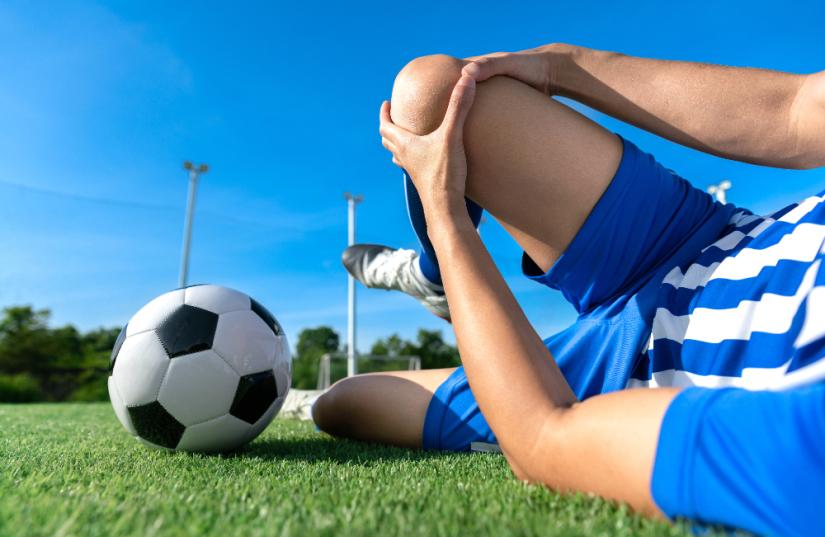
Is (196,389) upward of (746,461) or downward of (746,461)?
upward

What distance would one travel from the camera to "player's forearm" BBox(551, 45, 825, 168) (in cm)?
135

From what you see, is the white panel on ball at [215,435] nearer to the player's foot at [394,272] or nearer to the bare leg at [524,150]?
the player's foot at [394,272]

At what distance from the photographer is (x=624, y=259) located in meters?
1.43

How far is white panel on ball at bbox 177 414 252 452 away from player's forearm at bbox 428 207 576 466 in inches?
43.4

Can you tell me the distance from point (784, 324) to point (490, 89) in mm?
842

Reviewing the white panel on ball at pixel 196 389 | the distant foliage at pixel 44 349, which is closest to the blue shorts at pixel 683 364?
the white panel on ball at pixel 196 389

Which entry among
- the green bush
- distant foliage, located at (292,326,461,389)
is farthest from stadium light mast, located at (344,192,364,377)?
the green bush

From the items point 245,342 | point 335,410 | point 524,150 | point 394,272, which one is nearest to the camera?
point 524,150

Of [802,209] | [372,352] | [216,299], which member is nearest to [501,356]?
[802,209]

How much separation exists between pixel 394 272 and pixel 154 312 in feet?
3.50

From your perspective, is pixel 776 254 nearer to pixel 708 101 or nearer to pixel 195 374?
pixel 708 101

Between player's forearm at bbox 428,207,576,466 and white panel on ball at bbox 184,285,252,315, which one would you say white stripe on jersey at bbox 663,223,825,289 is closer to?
player's forearm at bbox 428,207,576,466

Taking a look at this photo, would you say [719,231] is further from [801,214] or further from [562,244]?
[562,244]

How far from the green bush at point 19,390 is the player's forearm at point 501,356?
16.5 metres
